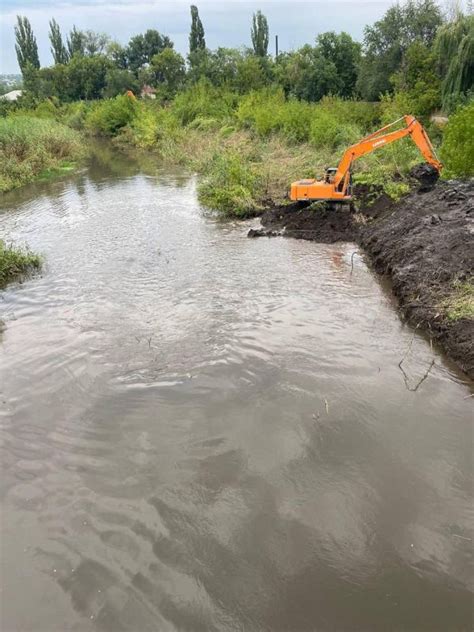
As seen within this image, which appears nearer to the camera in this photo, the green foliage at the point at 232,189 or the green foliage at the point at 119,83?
the green foliage at the point at 232,189

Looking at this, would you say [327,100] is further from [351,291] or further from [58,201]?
[351,291]

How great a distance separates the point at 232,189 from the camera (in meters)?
15.9

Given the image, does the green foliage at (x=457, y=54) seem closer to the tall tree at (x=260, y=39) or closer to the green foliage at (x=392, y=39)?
the green foliage at (x=392, y=39)

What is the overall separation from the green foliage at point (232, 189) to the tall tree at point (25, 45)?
6035 cm

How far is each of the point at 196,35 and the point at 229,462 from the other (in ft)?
208

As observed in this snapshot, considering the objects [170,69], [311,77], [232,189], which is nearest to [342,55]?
[311,77]

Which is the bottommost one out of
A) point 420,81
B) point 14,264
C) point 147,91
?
point 14,264

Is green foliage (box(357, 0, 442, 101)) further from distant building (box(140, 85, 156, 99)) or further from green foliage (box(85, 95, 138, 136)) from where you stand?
distant building (box(140, 85, 156, 99))

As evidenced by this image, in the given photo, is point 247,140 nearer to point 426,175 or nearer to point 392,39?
point 426,175

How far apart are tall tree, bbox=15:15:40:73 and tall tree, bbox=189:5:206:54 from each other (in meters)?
22.2

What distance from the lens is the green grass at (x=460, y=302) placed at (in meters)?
7.64

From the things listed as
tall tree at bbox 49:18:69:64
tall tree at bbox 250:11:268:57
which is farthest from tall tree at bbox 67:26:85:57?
tall tree at bbox 250:11:268:57

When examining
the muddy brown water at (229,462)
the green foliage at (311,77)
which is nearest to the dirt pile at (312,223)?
the muddy brown water at (229,462)

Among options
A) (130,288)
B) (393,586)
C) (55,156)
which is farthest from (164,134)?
(393,586)
